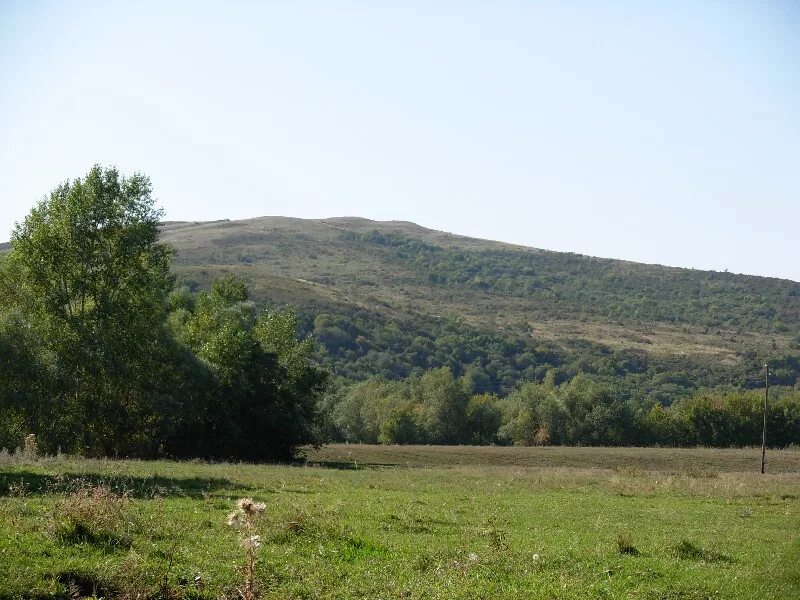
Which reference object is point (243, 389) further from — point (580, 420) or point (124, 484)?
point (580, 420)

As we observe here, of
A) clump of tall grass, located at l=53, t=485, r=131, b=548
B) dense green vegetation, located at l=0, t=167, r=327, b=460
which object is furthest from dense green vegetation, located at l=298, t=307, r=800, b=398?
clump of tall grass, located at l=53, t=485, r=131, b=548

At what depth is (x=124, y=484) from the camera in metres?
21.1

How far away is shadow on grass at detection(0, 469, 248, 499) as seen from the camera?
68.9 ft

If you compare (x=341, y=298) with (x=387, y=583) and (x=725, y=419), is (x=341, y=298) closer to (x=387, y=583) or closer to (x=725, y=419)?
(x=725, y=419)

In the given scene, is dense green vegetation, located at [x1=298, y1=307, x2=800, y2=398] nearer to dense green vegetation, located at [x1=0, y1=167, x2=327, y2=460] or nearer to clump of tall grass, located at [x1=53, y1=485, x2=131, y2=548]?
dense green vegetation, located at [x1=0, y1=167, x2=327, y2=460]

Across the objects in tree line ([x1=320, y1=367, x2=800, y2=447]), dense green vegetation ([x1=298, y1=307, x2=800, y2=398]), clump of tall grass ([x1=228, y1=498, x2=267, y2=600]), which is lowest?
tree line ([x1=320, y1=367, x2=800, y2=447])

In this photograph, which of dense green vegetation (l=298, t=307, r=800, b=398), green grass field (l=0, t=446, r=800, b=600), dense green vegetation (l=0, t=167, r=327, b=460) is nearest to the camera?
green grass field (l=0, t=446, r=800, b=600)

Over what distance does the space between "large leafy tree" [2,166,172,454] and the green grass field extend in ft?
48.5

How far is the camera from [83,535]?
14211 millimetres

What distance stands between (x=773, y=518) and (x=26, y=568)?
24.9m

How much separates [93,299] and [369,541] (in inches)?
1377

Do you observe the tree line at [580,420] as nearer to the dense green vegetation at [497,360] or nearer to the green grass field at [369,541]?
the dense green vegetation at [497,360]

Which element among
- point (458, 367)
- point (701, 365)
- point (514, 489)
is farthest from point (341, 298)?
point (514, 489)

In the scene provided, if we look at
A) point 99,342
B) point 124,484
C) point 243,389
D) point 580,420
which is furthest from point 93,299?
point 580,420
